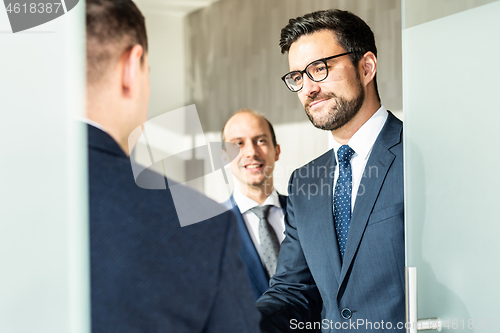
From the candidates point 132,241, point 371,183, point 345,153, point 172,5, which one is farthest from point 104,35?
point 371,183

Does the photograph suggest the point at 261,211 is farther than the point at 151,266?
Yes

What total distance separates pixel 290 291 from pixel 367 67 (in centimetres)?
78

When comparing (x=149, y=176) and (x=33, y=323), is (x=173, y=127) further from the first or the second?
(x=33, y=323)

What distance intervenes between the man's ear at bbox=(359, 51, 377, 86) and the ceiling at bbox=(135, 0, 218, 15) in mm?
525

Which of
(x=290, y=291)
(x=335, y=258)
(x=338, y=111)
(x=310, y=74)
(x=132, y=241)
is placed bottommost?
(x=290, y=291)

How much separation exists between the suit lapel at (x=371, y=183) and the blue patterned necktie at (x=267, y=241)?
24 centimetres

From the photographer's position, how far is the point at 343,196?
1389 millimetres

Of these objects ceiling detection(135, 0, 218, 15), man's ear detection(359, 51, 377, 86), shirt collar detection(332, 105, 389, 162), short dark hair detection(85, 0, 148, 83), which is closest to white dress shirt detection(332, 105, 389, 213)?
shirt collar detection(332, 105, 389, 162)

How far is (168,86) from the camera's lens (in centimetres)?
120

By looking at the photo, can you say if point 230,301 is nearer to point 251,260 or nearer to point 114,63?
point 251,260

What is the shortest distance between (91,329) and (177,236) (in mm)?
337

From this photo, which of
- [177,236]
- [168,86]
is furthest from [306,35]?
[177,236]

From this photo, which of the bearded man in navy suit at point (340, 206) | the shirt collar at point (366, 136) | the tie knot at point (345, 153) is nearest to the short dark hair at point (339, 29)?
the bearded man in navy suit at point (340, 206)

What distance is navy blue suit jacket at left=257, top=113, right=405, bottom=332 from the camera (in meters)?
1.34
